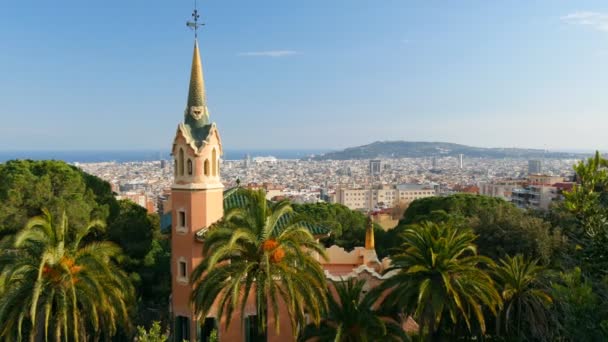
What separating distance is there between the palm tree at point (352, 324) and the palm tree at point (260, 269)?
2.27 feet

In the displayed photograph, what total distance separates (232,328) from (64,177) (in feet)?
41.3

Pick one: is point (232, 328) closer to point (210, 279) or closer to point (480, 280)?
point (210, 279)

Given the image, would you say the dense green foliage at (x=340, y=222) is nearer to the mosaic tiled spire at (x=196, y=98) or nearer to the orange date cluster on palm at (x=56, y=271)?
the mosaic tiled spire at (x=196, y=98)

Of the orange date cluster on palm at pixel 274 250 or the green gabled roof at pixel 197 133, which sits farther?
the green gabled roof at pixel 197 133

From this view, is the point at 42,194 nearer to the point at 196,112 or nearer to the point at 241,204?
the point at 196,112

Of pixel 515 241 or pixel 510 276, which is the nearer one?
pixel 510 276

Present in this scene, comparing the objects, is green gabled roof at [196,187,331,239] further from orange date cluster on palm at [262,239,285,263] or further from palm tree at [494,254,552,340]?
palm tree at [494,254,552,340]

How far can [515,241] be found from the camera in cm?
1953

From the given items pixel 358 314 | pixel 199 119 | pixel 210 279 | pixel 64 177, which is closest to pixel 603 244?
pixel 358 314

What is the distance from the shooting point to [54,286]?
12164 mm

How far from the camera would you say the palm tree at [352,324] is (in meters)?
13.0

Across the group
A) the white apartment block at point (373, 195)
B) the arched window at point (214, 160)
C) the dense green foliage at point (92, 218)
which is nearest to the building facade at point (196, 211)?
the arched window at point (214, 160)

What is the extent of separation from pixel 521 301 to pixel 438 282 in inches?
108

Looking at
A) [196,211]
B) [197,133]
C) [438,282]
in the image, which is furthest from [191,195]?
[438,282]
